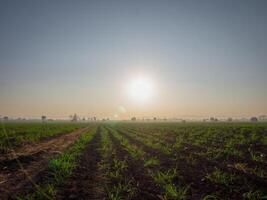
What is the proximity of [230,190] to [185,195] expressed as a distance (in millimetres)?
1507

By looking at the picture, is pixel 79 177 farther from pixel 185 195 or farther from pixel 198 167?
pixel 198 167

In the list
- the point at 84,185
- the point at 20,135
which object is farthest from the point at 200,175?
the point at 20,135

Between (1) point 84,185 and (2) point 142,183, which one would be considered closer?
(1) point 84,185

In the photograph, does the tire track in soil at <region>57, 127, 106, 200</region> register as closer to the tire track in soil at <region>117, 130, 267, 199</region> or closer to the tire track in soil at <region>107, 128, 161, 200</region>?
the tire track in soil at <region>107, 128, 161, 200</region>

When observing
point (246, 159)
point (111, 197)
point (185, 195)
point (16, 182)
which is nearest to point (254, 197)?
point (185, 195)

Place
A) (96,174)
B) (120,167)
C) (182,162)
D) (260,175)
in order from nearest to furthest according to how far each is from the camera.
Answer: (260,175), (96,174), (120,167), (182,162)

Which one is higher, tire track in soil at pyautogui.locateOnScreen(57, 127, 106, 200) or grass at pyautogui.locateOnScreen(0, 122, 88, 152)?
grass at pyautogui.locateOnScreen(0, 122, 88, 152)

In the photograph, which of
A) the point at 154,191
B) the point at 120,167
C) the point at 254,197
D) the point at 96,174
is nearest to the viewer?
the point at 254,197

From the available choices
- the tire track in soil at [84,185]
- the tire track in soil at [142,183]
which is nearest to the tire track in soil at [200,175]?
the tire track in soil at [142,183]

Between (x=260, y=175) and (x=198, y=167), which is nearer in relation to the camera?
(x=260, y=175)

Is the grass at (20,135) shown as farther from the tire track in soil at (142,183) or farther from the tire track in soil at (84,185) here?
the tire track in soil at (142,183)

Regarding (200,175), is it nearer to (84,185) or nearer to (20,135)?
(84,185)

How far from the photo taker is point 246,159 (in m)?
12.6

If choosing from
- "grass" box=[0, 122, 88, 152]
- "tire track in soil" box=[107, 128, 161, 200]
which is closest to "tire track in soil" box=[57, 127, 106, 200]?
"tire track in soil" box=[107, 128, 161, 200]
